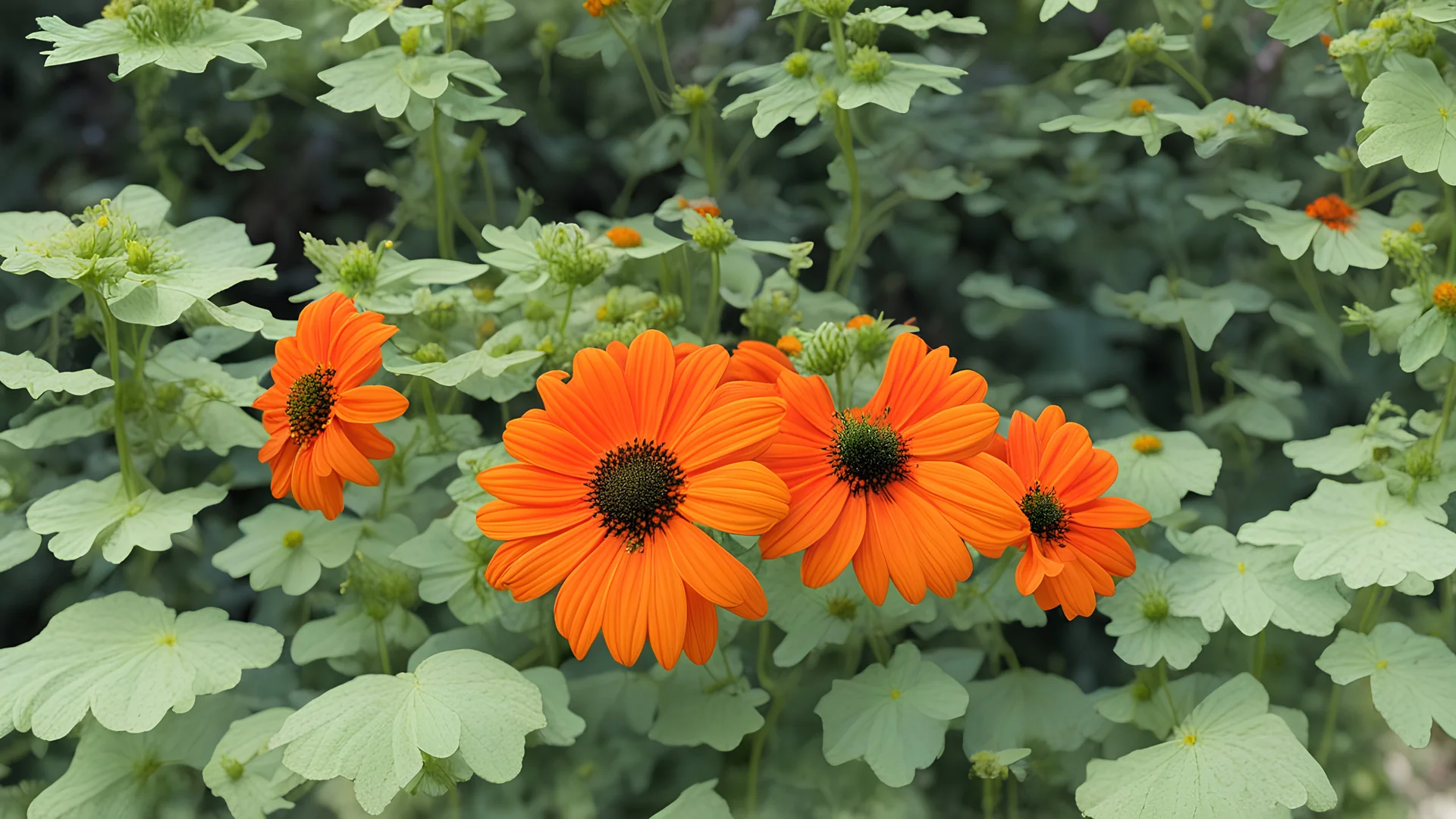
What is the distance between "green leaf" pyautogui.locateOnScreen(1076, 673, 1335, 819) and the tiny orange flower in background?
0.54 metres

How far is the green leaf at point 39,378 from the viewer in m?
0.72

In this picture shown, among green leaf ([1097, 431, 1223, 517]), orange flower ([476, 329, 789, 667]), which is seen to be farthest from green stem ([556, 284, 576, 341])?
green leaf ([1097, 431, 1223, 517])

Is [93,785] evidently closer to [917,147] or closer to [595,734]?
[595,734]

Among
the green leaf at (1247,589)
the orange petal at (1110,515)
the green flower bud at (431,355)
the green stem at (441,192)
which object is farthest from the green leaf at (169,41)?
the green leaf at (1247,589)

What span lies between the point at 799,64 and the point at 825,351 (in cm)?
31

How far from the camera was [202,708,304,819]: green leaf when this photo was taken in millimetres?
752

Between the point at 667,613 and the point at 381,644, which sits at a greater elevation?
the point at 667,613

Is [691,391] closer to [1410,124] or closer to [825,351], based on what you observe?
[825,351]

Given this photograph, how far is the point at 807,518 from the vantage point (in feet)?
2.15

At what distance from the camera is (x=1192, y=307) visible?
40.0 inches

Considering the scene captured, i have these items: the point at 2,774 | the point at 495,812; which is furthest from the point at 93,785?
the point at 495,812

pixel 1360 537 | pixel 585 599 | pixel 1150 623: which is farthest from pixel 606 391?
pixel 1360 537

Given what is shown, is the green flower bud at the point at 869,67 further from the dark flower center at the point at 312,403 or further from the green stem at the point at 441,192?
the dark flower center at the point at 312,403

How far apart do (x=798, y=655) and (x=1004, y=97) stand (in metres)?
0.75
